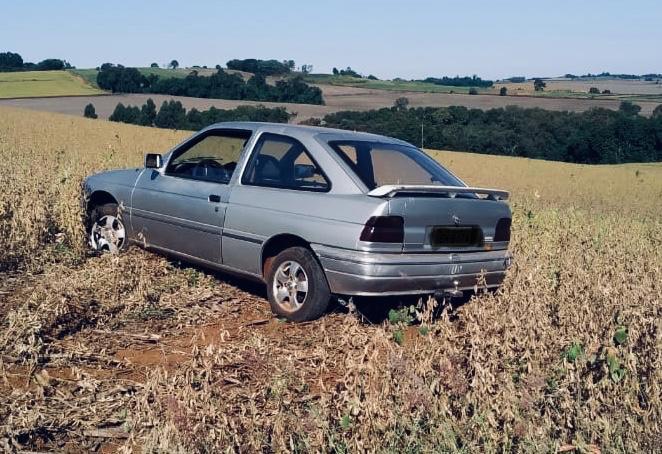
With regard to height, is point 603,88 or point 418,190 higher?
point 603,88

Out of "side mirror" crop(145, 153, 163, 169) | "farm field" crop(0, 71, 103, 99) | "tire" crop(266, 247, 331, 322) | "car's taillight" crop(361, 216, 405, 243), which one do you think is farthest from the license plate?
"farm field" crop(0, 71, 103, 99)

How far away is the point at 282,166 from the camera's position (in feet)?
21.8

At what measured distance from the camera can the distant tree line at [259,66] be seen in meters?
81.0

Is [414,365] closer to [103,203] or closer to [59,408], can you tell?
[59,408]

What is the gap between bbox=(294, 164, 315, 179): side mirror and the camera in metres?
6.42

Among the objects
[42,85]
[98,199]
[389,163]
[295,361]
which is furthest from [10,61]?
[295,361]

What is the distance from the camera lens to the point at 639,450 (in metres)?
3.43

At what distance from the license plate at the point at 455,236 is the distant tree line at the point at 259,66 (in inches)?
2923

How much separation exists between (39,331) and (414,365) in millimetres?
2730

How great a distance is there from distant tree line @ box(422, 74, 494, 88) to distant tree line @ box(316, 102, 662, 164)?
3770 cm

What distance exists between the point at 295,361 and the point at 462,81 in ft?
327

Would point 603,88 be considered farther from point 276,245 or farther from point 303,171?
point 276,245

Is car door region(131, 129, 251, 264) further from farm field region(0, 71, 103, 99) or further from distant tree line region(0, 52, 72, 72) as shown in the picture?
distant tree line region(0, 52, 72, 72)

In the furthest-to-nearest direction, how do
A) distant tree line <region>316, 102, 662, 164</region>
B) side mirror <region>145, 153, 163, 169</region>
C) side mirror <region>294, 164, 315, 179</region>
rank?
distant tree line <region>316, 102, 662, 164</region> < side mirror <region>145, 153, 163, 169</region> < side mirror <region>294, 164, 315, 179</region>
